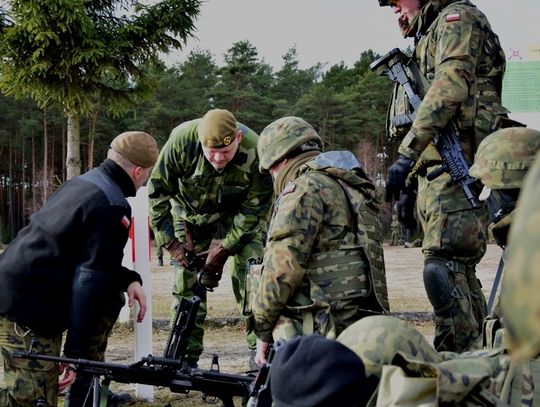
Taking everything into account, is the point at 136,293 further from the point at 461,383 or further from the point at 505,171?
the point at 461,383

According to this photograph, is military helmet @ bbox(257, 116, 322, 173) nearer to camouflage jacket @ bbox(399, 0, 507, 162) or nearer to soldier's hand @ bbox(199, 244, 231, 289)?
camouflage jacket @ bbox(399, 0, 507, 162)

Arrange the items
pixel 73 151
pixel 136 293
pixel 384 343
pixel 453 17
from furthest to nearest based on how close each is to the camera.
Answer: pixel 73 151 < pixel 136 293 < pixel 453 17 < pixel 384 343

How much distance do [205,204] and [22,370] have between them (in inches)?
82.4

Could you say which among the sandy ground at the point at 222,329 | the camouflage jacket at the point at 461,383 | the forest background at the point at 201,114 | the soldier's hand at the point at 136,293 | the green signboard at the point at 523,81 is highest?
the forest background at the point at 201,114

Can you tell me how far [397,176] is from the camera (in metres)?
3.84

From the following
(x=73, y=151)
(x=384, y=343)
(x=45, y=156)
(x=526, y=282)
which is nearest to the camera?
(x=526, y=282)

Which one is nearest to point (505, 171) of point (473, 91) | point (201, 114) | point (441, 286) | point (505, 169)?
point (505, 169)

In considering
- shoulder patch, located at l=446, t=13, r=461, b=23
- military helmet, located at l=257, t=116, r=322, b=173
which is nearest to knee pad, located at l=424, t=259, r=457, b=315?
military helmet, located at l=257, t=116, r=322, b=173

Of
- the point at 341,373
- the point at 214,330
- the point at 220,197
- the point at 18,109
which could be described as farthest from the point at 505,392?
the point at 18,109

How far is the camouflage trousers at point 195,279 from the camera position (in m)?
5.29

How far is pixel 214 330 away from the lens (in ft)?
26.0

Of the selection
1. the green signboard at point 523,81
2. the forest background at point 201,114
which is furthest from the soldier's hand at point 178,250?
the forest background at point 201,114

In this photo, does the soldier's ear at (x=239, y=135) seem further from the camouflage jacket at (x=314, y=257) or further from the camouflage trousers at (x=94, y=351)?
the camouflage jacket at (x=314, y=257)

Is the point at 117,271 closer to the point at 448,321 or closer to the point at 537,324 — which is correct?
the point at 448,321
